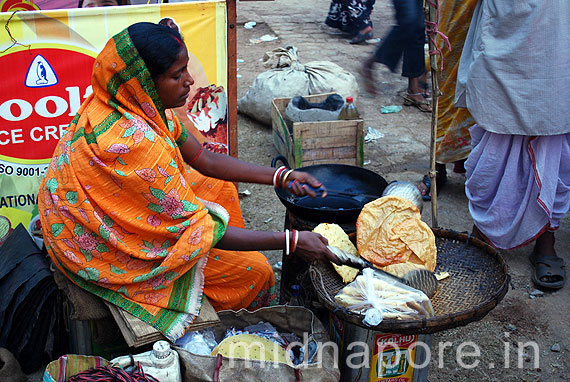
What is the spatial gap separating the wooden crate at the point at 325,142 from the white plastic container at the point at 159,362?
2.59 meters

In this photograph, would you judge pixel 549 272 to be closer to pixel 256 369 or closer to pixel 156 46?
pixel 256 369

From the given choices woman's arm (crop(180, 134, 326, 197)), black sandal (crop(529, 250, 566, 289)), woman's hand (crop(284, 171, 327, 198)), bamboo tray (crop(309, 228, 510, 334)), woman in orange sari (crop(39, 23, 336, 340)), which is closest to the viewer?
bamboo tray (crop(309, 228, 510, 334))

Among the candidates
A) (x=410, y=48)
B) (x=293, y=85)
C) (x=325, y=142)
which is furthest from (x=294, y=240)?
(x=410, y=48)

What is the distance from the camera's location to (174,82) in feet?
7.78

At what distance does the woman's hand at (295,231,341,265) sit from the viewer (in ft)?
8.00

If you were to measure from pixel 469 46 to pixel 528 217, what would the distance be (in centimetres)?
110

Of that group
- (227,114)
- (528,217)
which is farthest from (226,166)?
(528,217)

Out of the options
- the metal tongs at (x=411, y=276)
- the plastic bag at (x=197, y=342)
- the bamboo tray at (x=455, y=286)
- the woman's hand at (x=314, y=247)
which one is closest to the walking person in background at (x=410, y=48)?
the bamboo tray at (x=455, y=286)

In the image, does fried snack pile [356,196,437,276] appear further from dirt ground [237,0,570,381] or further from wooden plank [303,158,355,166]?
wooden plank [303,158,355,166]

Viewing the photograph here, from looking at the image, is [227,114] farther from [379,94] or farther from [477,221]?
[379,94]

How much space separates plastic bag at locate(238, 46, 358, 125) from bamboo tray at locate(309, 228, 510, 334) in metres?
3.07

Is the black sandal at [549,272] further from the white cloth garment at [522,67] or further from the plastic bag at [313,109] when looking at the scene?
the plastic bag at [313,109]

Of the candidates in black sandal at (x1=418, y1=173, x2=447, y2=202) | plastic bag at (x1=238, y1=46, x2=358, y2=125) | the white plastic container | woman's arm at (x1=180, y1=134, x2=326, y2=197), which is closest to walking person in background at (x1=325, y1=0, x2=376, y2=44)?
plastic bag at (x1=238, y1=46, x2=358, y2=125)

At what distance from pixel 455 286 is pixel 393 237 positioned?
349 millimetres
